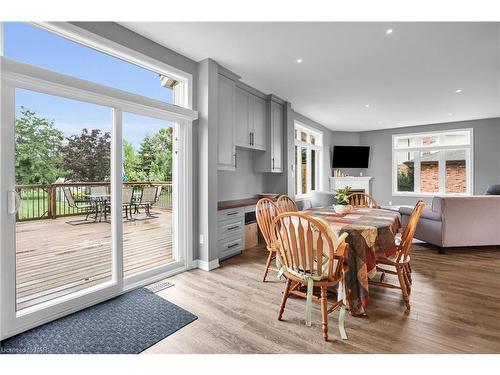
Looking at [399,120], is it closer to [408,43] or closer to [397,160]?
[397,160]

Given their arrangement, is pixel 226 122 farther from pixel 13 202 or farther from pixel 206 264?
pixel 13 202

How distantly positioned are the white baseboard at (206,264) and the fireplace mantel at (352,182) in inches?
238

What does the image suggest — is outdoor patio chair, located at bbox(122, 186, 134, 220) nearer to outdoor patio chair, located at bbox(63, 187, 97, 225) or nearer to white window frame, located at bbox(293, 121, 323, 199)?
outdoor patio chair, located at bbox(63, 187, 97, 225)

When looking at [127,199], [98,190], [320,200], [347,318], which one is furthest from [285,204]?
[320,200]

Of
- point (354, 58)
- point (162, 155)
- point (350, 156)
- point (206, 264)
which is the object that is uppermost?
point (354, 58)

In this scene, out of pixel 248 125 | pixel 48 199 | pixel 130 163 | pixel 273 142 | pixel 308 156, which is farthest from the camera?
pixel 308 156

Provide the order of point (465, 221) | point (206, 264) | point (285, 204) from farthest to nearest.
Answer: point (465, 221), point (285, 204), point (206, 264)

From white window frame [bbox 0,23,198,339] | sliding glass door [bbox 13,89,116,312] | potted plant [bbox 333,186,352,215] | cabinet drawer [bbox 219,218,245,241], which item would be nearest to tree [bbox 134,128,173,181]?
white window frame [bbox 0,23,198,339]

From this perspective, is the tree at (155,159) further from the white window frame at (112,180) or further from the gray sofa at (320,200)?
the gray sofa at (320,200)

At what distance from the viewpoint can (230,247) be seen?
3867mm

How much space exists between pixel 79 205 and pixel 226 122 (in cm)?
220

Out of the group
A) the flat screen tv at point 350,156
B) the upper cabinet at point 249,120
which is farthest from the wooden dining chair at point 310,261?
the flat screen tv at point 350,156

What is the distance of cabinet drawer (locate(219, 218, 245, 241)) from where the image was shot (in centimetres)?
370
